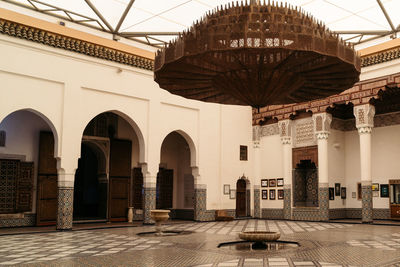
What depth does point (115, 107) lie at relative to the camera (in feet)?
31.1

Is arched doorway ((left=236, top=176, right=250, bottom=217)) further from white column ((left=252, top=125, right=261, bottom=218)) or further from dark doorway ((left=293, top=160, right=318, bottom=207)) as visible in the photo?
dark doorway ((left=293, top=160, right=318, bottom=207))

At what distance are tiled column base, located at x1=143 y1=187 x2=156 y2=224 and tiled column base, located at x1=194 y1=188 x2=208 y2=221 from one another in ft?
4.81

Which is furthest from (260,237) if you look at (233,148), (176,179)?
(176,179)

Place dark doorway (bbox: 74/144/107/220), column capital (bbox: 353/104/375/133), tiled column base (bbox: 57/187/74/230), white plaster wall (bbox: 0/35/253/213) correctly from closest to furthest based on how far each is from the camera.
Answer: white plaster wall (bbox: 0/35/253/213), tiled column base (bbox: 57/187/74/230), column capital (bbox: 353/104/375/133), dark doorway (bbox: 74/144/107/220)

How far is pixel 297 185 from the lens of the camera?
11.6 metres

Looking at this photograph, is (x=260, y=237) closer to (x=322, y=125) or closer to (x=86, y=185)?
(x=322, y=125)

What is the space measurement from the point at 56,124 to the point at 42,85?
81 cm

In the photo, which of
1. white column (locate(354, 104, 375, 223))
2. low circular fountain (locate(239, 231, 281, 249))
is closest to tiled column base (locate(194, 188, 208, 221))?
white column (locate(354, 104, 375, 223))

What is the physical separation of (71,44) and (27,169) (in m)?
2.89

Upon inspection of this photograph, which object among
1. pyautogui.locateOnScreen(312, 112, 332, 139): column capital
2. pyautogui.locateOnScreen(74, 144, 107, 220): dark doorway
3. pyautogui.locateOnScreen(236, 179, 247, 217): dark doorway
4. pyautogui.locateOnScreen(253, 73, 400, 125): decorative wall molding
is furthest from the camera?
pyautogui.locateOnScreen(74, 144, 107, 220): dark doorway

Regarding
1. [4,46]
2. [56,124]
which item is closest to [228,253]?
[56,124]

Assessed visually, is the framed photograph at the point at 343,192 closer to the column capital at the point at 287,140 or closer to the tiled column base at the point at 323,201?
the tiled column base at the point at 323,201

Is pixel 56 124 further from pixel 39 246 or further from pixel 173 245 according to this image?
pixel 173 245

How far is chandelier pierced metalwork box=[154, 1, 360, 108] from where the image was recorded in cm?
412
